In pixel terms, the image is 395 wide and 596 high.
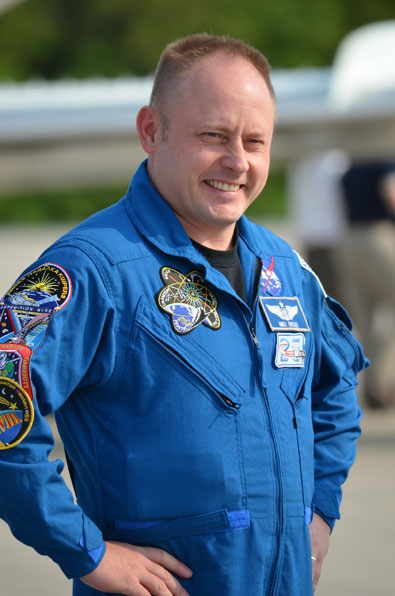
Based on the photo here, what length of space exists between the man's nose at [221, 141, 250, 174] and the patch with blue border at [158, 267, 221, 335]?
0.78 feet

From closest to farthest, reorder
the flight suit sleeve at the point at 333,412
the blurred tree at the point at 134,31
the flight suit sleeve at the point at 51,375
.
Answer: the flight suit sleeve at the point at 51,375 < the flight suit sleeve at the point at 333,412 < the blurred tree at the point at 134,31

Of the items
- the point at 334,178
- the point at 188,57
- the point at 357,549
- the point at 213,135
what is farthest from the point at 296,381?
the point at 334,178

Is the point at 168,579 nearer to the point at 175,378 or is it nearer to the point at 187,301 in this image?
the point at 175,378

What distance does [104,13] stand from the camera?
36.6 m

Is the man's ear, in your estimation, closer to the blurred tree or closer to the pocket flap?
the pocket flap

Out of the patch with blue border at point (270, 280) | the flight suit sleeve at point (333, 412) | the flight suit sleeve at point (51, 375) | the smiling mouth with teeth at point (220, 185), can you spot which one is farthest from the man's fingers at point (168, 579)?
the smiling mouth with teeth at point (220, 185)

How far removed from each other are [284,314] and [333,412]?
32 centimetres

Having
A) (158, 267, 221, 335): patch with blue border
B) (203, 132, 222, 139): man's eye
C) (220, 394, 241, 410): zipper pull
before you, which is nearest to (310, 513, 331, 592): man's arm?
(220, 394, 241, 410): zipper pull

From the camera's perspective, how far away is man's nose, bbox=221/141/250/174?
1.97 metres

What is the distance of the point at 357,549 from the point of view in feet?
14.6

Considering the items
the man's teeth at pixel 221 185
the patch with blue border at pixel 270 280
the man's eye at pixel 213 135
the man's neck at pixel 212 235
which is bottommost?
the patch with blue border at pixel 270 280

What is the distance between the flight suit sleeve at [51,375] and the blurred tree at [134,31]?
33286 mm

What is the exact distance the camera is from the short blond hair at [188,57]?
1.95 meters

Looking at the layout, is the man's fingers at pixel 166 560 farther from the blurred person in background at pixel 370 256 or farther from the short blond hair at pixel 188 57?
the blurred person in background at pixel 370 256
